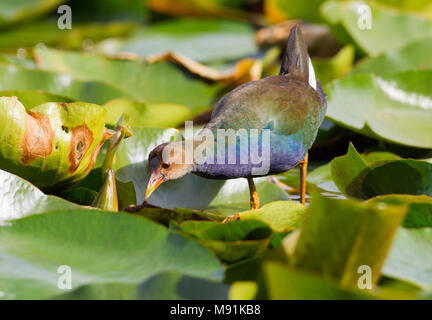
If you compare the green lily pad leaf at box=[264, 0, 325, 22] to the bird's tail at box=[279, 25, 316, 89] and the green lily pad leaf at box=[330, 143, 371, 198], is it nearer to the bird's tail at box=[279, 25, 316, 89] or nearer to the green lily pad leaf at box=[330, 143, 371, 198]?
the bird's tail at box=[279, 25, 316, 89]

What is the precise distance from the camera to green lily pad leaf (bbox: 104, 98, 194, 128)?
6.84ft

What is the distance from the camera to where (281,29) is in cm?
368

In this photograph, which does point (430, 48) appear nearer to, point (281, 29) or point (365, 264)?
point (281, 29)

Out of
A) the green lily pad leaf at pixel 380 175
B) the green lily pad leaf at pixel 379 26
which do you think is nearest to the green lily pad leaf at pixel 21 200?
the green lily pad leaf at pixel 380 175

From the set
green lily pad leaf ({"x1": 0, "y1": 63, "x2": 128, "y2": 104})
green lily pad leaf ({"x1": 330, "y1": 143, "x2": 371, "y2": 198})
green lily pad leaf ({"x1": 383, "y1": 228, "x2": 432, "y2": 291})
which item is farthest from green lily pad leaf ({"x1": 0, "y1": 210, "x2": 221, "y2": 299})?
green lily pad leaf ({"x1": 0, "y1": 63, "x2": 128, "y2": 104})

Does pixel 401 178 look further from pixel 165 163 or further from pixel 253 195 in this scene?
pixel 165 163

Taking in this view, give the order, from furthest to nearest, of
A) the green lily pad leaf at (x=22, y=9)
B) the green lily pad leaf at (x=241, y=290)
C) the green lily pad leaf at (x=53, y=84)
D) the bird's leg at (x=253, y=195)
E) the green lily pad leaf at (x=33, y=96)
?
the green lily pad leaf at (x=22, y=9)
the green lily pad leaf at (x=53, y=84)
the green lily pad leaf at (x=33, y=96)
the bird's leg at (x=253, y=195)
the green lily pad leaf at (x=241, y=290)

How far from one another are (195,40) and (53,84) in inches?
64.3

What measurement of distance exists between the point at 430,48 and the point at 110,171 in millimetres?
1720

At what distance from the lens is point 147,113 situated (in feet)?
7.07

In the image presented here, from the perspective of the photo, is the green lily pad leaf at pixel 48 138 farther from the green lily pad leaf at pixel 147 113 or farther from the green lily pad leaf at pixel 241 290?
the green lily pad leaf at pixel 241 290

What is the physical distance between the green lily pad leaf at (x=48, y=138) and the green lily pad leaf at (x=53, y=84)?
68 centimetres

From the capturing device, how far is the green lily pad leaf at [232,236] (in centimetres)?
132

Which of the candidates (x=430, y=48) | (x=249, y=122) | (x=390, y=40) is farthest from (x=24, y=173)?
(x=390, y=40)
